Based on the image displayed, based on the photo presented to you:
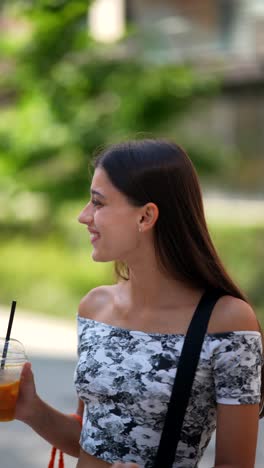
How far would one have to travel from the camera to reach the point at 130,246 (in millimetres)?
2311

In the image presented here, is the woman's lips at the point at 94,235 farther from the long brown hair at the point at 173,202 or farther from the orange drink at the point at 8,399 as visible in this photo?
the orange drink at the point at 8,399

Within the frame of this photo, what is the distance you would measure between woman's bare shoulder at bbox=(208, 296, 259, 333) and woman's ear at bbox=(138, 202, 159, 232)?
0.23 meters

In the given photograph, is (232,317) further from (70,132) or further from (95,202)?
(70,132)

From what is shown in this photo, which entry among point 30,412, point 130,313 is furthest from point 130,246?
point 30,412

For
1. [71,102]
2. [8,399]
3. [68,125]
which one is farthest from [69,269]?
[8,399]

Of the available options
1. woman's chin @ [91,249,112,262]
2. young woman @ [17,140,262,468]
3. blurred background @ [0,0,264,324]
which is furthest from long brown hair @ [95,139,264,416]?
blurred background @ [0,0,264,324]

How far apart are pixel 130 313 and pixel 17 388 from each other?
320 mm

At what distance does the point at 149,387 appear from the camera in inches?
87.5

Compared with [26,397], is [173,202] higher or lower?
higher

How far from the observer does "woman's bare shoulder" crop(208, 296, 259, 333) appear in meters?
2.19

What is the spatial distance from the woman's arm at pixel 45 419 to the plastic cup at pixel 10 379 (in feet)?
0.06

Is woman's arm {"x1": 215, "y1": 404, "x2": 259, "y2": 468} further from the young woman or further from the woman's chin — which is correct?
the woman's chin

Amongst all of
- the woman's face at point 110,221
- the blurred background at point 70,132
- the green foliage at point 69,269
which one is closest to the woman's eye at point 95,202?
the woman's face at point 110,221

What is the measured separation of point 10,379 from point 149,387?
352 millimetres
